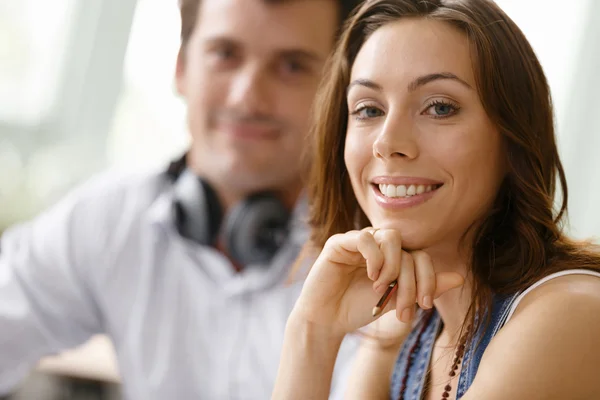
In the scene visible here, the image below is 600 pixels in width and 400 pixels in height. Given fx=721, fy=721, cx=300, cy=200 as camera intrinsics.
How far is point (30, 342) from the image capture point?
4.67ft

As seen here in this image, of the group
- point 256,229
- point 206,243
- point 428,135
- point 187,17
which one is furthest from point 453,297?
point 187,17

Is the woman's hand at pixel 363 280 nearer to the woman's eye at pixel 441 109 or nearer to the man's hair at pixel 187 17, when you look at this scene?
the woman's eye at pixel 441 109

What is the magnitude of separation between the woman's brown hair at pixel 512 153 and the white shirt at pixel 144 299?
62 centimetres

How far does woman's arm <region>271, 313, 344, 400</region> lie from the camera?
81cm

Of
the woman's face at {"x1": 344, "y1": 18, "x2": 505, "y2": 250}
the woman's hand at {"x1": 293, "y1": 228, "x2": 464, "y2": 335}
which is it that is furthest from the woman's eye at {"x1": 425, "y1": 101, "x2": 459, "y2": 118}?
the woman's hand at {"x1": 293, "y1": 228, "x2": 464, "y2": 335}

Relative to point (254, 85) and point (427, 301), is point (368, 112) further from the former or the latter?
point (254, 85)

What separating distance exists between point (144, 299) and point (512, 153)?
2.87 feet

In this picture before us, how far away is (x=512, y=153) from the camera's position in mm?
749

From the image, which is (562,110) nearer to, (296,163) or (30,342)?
(296,163)

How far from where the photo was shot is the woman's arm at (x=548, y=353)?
63 centimetres

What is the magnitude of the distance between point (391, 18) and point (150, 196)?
0.86 metres

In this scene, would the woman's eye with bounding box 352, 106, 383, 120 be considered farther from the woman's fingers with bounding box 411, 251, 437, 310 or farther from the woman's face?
the woman's fingers with bounding box 411, 251, 437, 310

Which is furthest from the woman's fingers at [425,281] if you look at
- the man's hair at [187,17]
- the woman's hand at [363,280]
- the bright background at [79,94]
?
the bright background at [79,94]

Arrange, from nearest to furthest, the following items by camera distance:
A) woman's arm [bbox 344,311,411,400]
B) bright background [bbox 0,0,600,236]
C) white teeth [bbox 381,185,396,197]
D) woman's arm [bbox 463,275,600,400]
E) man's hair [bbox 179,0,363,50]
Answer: woman's arm [bbox 463,275,600,400], white teeth [bbox 381,185,396,197], woman's arm [bbox 344,311,411,400], man's hair [bbox 179,0,363,50], bright background [bbox 0,0,600,236]
